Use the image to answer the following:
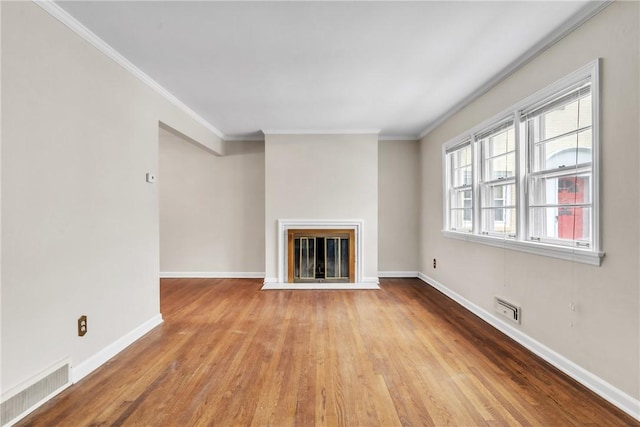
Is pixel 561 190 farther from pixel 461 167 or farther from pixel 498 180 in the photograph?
pixel 461 167

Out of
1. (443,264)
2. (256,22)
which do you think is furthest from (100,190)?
(443,264)

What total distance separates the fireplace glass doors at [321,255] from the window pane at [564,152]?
9.01ft

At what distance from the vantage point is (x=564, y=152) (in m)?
2.36

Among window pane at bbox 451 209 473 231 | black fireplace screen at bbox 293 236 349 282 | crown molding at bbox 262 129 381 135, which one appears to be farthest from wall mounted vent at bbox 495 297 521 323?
crown molding at bbox 262 129 381 135

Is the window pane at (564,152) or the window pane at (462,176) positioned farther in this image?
the window pane at (462,176)

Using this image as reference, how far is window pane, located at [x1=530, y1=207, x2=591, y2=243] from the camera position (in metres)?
2.19

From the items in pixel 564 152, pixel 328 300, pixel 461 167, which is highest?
pixel 461 167

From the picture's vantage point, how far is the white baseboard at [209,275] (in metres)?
5.47

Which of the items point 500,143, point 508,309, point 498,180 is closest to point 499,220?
point 498,180

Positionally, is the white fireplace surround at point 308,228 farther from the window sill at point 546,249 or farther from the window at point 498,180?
the window at point 498,180

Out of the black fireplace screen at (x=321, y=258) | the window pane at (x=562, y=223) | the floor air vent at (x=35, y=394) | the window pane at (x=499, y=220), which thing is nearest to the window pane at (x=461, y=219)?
the window pane at (x=499, y=220)

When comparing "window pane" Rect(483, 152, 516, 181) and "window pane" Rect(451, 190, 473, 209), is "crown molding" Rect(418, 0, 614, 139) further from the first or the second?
"window pane" Rect(451, 190, 473, 209)

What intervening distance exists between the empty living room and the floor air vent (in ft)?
0.05

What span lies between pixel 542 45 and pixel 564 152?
0.84 metres
